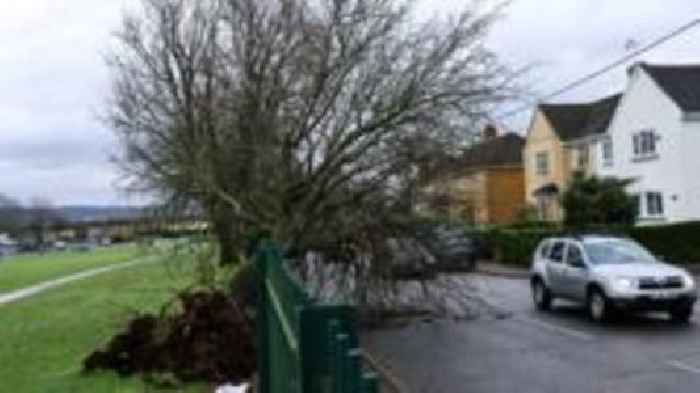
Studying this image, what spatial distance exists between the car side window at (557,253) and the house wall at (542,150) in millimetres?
39689

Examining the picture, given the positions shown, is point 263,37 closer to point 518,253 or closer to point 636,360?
point 636,360

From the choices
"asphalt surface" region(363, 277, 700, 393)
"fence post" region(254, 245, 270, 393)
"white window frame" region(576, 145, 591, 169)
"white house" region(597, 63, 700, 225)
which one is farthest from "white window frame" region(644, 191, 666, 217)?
"fence post" region(254, 245, 270, 393)

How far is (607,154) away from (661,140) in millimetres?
6619

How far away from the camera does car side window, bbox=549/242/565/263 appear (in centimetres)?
2595

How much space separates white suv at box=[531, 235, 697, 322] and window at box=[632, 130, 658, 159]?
1162 inches

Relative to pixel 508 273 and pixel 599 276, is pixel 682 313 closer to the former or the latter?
pixel 599 276

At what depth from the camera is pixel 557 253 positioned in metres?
26.3

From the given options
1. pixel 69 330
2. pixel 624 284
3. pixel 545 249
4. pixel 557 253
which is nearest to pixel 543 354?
pixel 624 284

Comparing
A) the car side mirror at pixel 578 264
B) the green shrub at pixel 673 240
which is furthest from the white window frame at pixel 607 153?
the car side mirror at pixel 578 264

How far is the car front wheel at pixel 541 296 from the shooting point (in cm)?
2667

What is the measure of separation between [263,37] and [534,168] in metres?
51.5

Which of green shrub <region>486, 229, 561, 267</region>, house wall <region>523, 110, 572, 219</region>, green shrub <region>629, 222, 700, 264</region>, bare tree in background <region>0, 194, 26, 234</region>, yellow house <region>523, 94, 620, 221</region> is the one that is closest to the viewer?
green shrub <region>629, 222, 700, 264</region>

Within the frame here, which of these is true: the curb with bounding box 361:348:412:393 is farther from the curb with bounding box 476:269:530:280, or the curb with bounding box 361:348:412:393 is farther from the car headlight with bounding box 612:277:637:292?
the curb with bounding box 476:269:530:280

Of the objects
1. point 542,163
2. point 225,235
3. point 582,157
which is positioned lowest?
point 225,235
